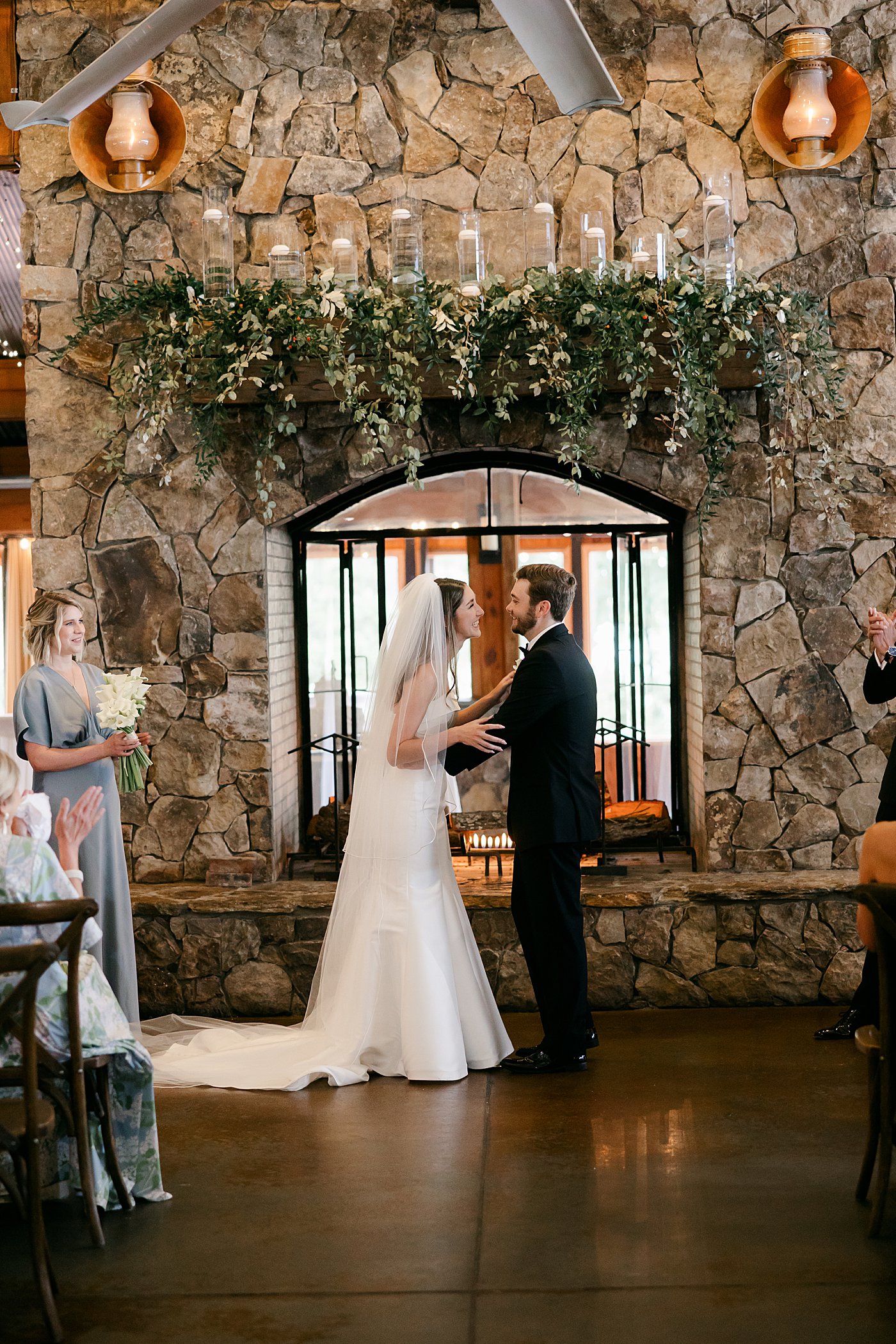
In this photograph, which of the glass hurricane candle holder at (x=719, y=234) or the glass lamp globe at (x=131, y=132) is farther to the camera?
the glass lamp globe at (x=131, y=132)

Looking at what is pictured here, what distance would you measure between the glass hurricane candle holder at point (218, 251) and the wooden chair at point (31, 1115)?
3.08 m

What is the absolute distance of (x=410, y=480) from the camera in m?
4.84

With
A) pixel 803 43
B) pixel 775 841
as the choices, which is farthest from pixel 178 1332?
pixel 803 43

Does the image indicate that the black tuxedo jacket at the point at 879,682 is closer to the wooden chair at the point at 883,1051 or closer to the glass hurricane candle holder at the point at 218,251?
the wooden chair at the point at 883,1051

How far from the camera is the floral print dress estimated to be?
118 inches

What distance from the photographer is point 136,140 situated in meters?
5.09

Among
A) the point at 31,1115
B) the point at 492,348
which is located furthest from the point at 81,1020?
the point at 492,348

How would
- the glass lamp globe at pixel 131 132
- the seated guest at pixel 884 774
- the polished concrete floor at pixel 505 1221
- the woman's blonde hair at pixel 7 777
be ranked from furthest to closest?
the glass lamp globe at pixel 131 132 < the seated guest at pixel 884 774 < the woman's blonde hair at pixel 7 777 < the polished concrete floor at pixel 505 1221

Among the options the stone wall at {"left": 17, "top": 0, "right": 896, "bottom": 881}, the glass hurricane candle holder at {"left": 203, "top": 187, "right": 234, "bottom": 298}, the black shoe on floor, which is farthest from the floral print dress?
the glass hurricane candle holder at {"left": 203, "top": 187, "right": 234, "bottom": 298}

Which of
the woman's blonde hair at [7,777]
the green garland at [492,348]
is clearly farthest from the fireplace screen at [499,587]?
the woman's blonde hair at [7,777]

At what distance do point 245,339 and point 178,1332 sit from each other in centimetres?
339

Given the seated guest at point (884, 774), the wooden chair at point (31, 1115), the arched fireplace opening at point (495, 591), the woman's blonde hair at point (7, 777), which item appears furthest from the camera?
the arched fireplace opening at point (495, 591)

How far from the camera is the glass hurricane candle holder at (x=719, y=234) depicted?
15.9 ft

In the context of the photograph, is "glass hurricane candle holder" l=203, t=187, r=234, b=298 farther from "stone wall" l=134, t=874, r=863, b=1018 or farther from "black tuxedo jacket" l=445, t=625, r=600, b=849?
"stone wall" l=134, t=874, r=863, b=1018
